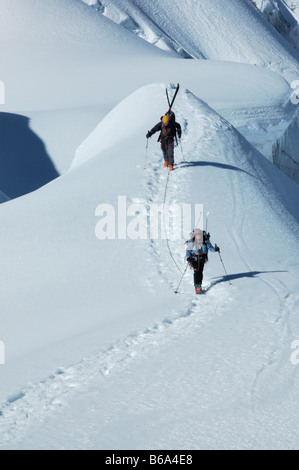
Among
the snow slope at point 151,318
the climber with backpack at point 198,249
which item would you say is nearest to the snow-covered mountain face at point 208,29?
the snow slope at point 151,318

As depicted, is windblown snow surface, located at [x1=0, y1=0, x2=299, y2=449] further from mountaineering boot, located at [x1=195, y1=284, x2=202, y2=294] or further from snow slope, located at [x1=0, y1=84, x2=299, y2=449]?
mountaineering boot, located at [x1=195, y1=284, x2=202, y2=294]

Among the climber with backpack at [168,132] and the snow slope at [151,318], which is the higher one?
the climber with backpack at [168,132]

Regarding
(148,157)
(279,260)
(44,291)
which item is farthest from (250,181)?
(44,291)

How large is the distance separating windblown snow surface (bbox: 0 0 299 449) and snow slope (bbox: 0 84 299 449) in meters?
0.02

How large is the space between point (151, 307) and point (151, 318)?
504mm

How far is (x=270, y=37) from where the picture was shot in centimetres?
6944

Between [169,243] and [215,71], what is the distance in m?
26.0

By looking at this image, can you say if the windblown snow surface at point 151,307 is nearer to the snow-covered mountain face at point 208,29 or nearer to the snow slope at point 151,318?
the snow slope at point 151,318

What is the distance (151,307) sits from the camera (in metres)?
10.2

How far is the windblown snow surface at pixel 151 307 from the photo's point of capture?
274 inches

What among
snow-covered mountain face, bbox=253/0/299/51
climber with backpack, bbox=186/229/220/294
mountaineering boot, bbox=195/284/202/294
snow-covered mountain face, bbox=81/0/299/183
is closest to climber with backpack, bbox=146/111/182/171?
climber with backpack, bbox=186/229/220/294

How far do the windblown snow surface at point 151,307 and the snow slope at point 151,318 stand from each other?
0.08ft

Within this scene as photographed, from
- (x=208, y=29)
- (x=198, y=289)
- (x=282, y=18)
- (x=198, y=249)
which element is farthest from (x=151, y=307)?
(x=282, y=18)

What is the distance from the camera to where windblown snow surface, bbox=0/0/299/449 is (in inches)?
274
